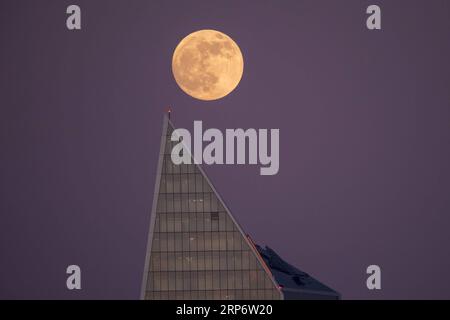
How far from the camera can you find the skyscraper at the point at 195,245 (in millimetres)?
151500

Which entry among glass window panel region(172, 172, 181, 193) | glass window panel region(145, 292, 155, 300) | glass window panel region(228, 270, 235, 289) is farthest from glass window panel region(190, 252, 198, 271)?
glass window panel region(172, 172, 181, 193)

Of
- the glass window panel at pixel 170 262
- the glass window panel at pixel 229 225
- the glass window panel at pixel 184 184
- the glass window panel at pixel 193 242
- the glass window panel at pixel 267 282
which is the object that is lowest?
the glass window panel at pixel 267 282

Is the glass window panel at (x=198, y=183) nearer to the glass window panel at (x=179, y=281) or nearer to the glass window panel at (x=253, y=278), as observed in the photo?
the glass window panel at (x=179, y=281)

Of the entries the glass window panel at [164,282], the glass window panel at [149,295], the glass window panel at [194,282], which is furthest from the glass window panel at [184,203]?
the glass window panel at [149,295]

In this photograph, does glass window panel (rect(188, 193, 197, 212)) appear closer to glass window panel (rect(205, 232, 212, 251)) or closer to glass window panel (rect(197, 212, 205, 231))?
glass window panel (rect(197, 212, 205, 231))

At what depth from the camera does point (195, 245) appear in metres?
152

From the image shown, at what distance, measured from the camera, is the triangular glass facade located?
497 ft

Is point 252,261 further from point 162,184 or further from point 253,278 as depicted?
point 162,184

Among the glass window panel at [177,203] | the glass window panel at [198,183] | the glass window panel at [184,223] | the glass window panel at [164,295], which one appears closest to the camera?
the glass window panel at [164,295]
